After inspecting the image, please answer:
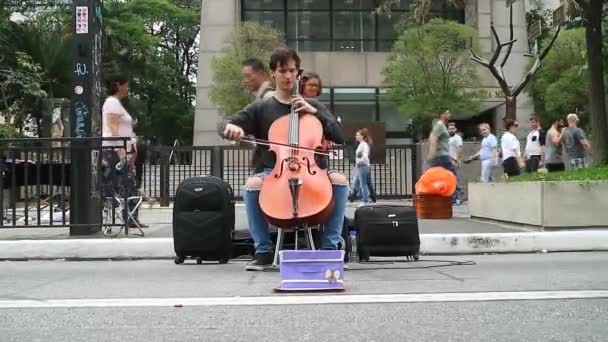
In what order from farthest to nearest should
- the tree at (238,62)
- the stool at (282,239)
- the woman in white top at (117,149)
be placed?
the tree at (238,62), the woman in white top at (117,149), the stool at (282,239)

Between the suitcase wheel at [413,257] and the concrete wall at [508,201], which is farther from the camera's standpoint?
the concrete wall at [508,201]

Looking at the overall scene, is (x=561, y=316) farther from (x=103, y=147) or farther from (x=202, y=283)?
(x=103, y=147)

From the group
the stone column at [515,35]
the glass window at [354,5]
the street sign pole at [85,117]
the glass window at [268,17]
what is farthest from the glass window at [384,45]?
the street sign pole at [85,117]

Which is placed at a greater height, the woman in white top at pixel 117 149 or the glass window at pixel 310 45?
the glass window at pixel 310 45

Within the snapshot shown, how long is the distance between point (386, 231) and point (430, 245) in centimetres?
148

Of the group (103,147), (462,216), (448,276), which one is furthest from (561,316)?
(462,216)

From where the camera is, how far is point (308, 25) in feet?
124

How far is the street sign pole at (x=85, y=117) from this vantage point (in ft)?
25.5

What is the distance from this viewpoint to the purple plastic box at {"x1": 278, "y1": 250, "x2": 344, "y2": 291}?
4730 mm

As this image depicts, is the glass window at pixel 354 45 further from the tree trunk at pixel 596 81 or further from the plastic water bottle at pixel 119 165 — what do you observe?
the plastic water bottle at pixel 119 165

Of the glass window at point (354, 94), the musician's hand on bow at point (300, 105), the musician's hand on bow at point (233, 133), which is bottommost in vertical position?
the musician's hand on bow at point (233, 133)

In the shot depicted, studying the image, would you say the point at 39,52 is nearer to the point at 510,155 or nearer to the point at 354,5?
the point at 354,5

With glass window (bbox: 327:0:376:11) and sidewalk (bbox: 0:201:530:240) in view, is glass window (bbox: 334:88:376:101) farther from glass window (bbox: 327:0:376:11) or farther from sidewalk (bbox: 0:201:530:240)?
sidewalk (bbox: 0:201:530:240)

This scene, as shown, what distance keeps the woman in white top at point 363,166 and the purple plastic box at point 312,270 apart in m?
8.48
